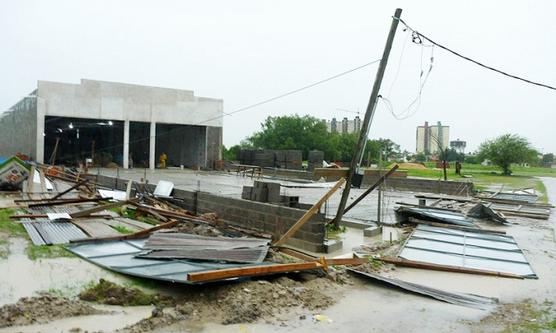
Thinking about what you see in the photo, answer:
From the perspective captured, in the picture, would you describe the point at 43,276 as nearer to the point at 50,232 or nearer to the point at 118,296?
the point at 118,296

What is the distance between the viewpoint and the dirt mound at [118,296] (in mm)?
5848

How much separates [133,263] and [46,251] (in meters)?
2.09

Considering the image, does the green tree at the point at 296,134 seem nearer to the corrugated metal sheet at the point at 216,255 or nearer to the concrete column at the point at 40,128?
the concrete column at the point at 40,128

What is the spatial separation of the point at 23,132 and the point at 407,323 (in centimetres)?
4292

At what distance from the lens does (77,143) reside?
47.4 metres

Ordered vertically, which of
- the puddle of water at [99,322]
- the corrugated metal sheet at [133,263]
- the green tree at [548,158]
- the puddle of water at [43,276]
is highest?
the green tree at [548,158]

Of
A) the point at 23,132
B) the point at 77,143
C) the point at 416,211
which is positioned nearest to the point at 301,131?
the point at 77,143

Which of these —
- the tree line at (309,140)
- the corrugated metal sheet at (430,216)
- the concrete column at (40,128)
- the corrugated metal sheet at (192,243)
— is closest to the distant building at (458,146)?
the tree line at (309,140)

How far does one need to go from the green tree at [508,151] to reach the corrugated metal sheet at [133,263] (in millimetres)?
45639

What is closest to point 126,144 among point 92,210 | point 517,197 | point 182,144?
point 182,144

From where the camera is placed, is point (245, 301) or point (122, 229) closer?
point (245, 301)

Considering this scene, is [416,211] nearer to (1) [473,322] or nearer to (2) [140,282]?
(1) [473,322]

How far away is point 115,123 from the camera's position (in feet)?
133

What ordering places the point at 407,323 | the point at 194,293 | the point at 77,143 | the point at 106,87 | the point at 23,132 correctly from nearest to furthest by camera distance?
the point at 407,323, the point at 194,293, the point at 106,87, the point at 23,132, the point at 77,143
